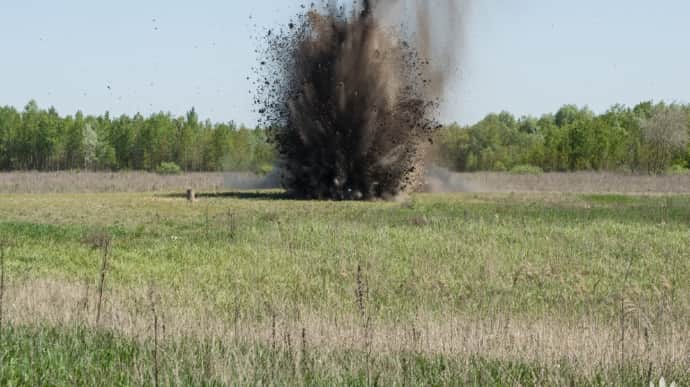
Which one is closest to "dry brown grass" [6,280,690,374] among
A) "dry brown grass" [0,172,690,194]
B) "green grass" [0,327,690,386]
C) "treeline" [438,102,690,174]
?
"green grass" [0,327,690,386]

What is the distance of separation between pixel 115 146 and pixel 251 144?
17.2 metres

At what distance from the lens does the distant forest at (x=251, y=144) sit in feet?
289

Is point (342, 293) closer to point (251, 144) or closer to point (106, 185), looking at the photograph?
point (106, 185)

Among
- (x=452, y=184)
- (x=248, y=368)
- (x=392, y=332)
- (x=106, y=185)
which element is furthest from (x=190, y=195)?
(x=248, y=368)

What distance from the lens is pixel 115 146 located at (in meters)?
115

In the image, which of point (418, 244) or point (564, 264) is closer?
point (564, 264)

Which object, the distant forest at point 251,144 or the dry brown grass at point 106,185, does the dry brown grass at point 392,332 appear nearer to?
the dry brown grass at point 106,185

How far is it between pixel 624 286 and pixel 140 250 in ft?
36.6

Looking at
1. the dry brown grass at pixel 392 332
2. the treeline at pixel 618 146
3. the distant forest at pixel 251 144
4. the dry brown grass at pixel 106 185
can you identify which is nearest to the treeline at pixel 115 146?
the distant forest at pixel 251 144

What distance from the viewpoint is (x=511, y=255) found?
21844 millimetres

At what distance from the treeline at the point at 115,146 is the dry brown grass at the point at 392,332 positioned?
89.3m

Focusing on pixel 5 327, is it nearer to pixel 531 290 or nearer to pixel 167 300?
pixel 167 300

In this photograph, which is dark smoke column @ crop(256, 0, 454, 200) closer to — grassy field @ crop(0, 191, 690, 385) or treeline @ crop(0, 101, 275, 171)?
grassy field @ crop(0, 191, 690, 385)

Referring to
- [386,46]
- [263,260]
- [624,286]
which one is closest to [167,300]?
[263,260]
